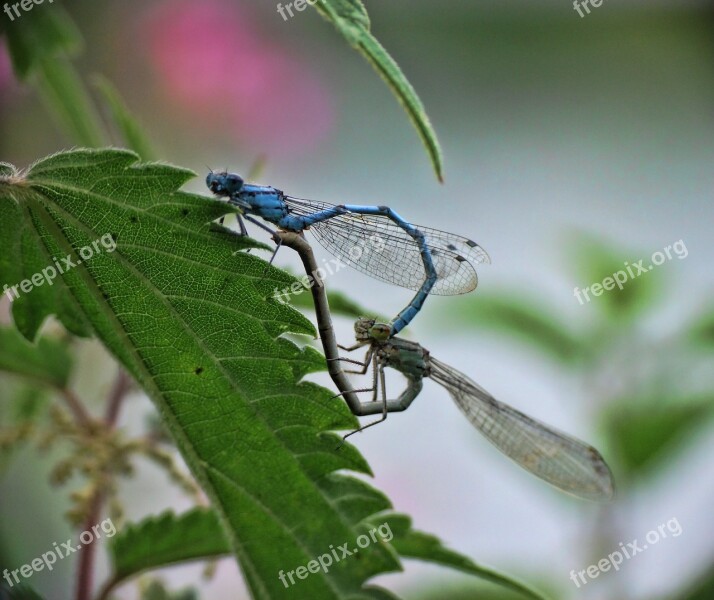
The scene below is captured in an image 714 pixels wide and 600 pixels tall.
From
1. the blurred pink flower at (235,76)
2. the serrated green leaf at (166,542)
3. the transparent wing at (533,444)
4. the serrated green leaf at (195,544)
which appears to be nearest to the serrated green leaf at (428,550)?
the serrated green leaf at (195,544)

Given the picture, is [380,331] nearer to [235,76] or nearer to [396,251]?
[396,251]

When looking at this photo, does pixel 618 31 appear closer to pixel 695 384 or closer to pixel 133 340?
pixel 695 384

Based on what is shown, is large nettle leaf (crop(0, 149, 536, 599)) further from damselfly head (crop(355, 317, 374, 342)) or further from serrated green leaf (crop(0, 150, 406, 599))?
damselfly head (crop(355, 317, 374, 342))

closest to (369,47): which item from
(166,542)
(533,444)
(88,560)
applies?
(166,542)

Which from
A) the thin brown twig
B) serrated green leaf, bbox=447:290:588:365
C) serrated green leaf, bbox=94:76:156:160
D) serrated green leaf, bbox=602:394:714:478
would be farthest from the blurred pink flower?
the thin brown twig

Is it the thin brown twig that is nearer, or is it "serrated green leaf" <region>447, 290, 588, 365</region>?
the thin brown twig

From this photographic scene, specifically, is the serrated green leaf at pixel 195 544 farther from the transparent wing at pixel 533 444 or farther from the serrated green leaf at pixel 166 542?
the transparent wing at pixel 533 444
